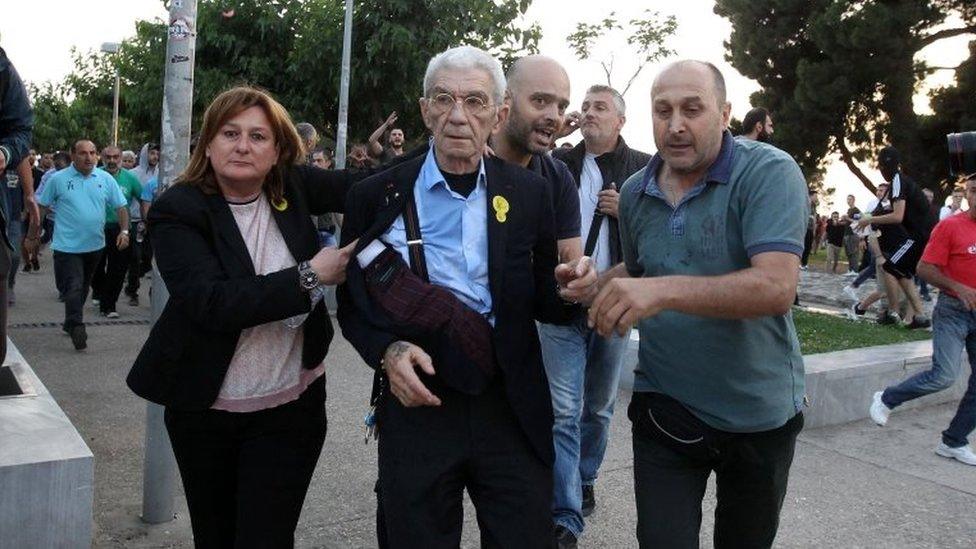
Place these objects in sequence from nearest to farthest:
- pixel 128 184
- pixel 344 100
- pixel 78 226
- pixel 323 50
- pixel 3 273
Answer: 1. pixel 3 273
2. pixel 78 226
3. pixel 128 184
4. pixel 344 100
5. pixel 323 50

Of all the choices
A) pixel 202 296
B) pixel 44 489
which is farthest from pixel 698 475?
pixel 44 489

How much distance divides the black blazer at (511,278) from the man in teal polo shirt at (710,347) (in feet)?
1.09

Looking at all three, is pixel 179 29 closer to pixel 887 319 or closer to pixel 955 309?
pixel 955 309

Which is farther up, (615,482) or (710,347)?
(710,347)

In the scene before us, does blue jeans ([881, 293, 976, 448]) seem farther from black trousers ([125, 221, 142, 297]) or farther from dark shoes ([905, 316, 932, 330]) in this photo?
black trousers ([125, 221, 142, 297])

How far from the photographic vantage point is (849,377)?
275 inches

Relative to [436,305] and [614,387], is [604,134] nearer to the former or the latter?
[614,387]

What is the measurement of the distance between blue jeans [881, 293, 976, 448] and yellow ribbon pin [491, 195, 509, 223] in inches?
184

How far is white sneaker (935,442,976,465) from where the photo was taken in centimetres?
612

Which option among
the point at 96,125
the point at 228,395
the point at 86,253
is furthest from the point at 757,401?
the point at 96,125

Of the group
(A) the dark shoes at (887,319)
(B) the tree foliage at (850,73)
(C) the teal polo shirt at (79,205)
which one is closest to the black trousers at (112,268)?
(C) the teal polo shirt at (79,205)

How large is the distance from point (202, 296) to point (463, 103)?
3.09 ft

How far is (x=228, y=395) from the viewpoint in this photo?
285 centimetres

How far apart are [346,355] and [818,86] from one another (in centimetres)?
2806
